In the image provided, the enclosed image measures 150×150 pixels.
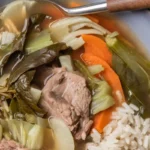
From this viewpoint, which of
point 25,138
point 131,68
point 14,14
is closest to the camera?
point 25,138

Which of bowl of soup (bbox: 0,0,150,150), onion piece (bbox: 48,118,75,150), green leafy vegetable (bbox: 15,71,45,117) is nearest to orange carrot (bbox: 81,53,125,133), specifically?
bowl of soup (bbox: 0,0,150,150)

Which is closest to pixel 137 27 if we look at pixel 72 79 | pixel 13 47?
pixel 72 79

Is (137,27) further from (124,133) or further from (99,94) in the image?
(124,133)

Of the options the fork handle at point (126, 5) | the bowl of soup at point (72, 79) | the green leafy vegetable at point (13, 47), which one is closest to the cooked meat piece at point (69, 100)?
the bowl of soup at point (72, 79)

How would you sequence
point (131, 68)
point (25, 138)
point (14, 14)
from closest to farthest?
point (25, 138), point (131, 68), point (14, 14)

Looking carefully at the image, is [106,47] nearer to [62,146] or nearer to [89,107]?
[89,107]

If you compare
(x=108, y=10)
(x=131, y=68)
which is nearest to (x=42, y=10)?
(x=108, y=10)

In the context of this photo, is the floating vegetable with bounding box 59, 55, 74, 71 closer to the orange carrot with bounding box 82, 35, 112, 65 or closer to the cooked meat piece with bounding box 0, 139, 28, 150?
the orange carrot with bounding box 82, 35, 112, 65
